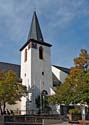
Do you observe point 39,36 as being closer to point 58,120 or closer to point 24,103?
point 24,103

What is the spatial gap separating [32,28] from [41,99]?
15.2 meters

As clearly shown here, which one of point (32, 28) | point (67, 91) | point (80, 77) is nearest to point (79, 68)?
point (80, 77)

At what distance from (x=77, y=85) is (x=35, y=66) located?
13.1 m

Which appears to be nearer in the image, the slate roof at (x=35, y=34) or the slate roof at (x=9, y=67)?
the slate roof at (x=35, y=34)

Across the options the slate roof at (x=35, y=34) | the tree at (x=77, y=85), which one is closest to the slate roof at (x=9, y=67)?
the slate roof at (x=35, y=34)

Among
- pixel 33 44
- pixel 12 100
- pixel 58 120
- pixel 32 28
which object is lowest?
pixel 58 120

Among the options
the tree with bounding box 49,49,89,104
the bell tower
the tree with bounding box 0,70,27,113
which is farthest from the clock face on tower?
the tree with bounding box 49,49,89,104

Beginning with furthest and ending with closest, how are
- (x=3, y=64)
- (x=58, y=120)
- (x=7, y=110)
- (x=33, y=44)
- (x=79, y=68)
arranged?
(x=3, y=64), (x=33, y=44), (x=7, y=110), (x=79, y=68), (x=58, y=120)

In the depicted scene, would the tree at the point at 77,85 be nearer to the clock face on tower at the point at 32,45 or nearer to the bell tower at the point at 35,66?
the bell tower at the point at 35,66

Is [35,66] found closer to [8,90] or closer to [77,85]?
[8,90]

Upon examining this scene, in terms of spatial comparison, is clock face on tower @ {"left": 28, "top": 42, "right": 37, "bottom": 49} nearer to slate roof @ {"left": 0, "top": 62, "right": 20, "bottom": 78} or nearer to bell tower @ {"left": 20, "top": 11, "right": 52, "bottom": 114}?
bell tower @ {"left": 20, "top": 11, "right": 52, "bottom": 114}

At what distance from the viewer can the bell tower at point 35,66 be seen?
44219mm

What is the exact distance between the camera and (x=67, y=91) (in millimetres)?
36781

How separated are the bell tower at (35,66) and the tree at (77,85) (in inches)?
277
